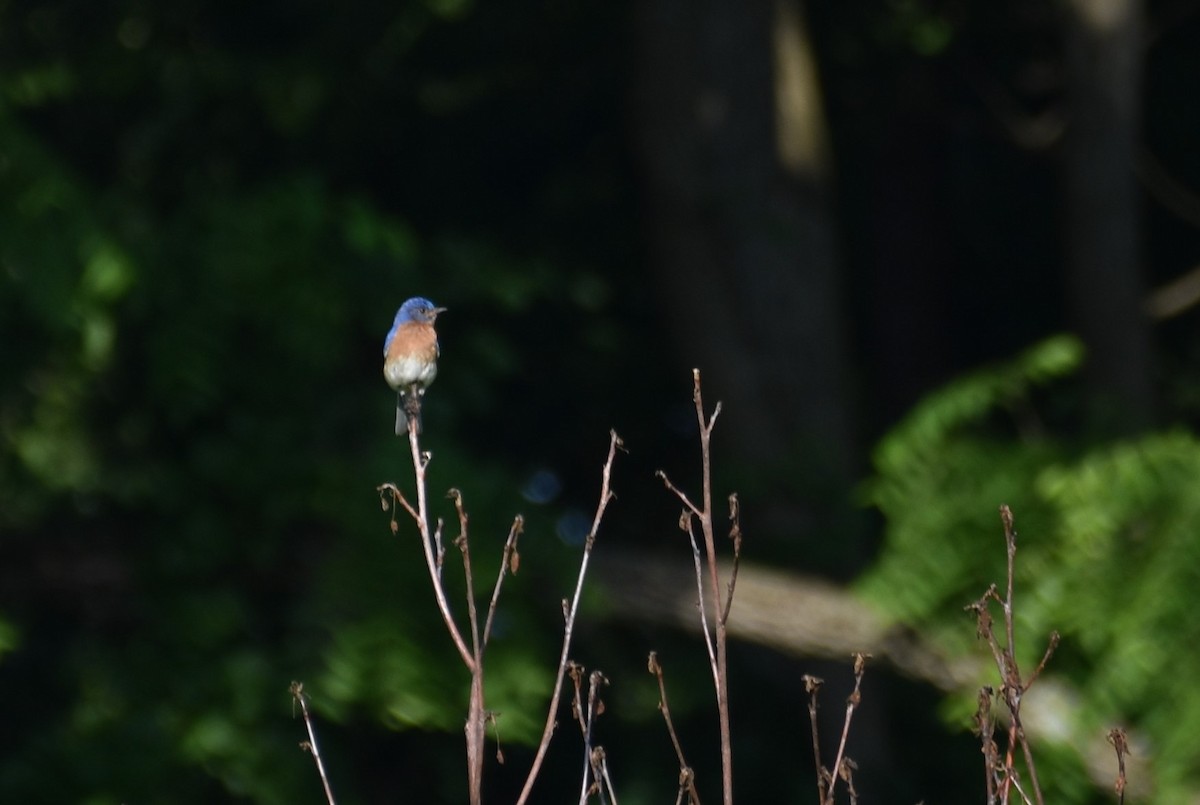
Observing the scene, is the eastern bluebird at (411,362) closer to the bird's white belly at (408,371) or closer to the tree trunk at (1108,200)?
the bird's white belly at (408,371)

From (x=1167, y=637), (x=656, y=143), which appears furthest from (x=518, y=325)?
(x=1167, y=637)

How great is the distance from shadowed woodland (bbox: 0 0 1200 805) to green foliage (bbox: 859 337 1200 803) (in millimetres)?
16

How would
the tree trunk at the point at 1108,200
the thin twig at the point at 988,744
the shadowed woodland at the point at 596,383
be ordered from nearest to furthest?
1. the thin twig at the point at 988,744
2. the shadowed woodland at the point at 596,383
3. the tree trunk at the point at 1108,200

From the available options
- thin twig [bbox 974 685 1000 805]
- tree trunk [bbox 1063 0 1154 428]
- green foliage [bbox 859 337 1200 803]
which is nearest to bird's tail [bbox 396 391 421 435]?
thin twig [bbox 974 685 1000 805]

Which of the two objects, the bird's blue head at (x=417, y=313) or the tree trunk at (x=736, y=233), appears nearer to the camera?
the bird's blue head at (x=417, y=313)

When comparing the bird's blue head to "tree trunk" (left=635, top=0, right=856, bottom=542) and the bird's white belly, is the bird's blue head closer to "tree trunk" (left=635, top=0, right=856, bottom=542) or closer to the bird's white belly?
the bird's white belly

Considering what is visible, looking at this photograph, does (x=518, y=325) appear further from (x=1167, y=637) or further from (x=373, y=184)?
(x=1167, y=637)

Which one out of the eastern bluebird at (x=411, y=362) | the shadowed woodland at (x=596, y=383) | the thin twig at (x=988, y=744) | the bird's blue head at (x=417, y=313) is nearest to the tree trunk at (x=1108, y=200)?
the shadowed woodland at (x=596, y=383)

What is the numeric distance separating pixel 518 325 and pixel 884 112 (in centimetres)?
212

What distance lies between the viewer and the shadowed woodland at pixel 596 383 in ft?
21.4

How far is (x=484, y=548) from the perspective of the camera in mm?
6691

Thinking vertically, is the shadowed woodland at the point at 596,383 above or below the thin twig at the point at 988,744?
above

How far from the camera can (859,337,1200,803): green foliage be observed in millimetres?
5930

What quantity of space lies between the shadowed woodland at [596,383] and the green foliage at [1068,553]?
2 centimetres
